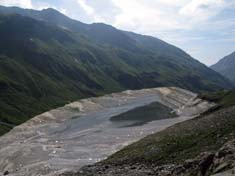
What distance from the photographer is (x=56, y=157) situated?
104m

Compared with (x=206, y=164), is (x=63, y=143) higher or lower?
higher

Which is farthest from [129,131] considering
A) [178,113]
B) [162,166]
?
[162,166]

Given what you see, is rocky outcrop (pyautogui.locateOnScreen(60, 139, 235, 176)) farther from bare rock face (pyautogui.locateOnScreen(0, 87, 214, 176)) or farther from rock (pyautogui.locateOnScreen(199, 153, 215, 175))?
bare rock face (pyautogui.locateOnScreen(0, 87, 214, 176))

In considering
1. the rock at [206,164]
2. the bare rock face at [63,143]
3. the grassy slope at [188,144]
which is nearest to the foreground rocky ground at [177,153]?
the grassy slope at [188,144]

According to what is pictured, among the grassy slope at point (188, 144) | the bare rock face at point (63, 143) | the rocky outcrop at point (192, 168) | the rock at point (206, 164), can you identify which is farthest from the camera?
the bare rock face at point (63, 143)

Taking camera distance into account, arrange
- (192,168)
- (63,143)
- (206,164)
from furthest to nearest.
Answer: (63,143)
(192,168)
(206,164)

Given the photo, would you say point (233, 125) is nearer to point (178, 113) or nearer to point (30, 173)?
point (30, 173)

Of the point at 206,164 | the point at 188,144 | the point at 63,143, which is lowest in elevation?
the point at 206,164

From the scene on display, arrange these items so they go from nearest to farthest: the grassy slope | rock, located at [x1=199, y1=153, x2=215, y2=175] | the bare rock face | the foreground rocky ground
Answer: rock, located at [x1=199, y1=153, x2=215, y2=175] < the foreground rocky ground < the grassy slope < the bare rock face

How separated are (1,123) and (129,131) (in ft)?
247

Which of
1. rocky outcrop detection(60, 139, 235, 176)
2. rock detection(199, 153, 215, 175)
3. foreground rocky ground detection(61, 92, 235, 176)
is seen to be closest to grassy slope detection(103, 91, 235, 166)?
foreground rocky ground detection(61, 92, 235, 176)

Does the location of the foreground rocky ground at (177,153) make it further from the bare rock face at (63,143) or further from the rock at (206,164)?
the rock at (206,164)

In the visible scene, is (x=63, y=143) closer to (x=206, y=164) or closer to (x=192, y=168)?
(x=192, y=168)

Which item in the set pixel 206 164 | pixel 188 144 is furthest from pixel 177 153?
pixel 206 164
